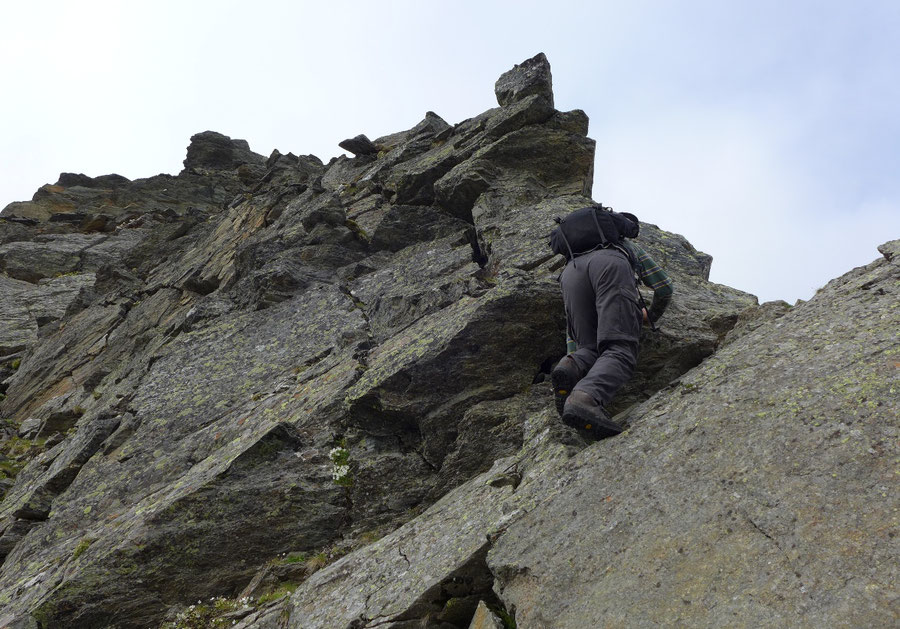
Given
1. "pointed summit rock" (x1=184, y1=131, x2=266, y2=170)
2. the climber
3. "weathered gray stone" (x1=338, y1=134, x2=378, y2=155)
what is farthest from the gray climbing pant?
"pointed summit rock" (x1=184, y1=131, x2=266, y2=170)

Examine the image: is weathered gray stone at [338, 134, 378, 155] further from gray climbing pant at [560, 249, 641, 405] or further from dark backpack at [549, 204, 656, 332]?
gray climbing pant at [560, 249, 641, 405]

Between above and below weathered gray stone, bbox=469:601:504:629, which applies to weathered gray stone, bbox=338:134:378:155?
above

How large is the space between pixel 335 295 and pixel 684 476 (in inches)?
471

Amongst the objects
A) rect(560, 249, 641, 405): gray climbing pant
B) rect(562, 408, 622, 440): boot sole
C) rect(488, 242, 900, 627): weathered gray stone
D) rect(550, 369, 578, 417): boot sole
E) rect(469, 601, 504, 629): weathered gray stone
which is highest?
rect(560, 249, 641, 405): gray climbing pant

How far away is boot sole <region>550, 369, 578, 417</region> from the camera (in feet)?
32.8

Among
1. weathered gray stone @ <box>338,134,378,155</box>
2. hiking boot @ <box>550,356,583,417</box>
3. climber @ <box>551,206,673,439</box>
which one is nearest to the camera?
climber @ <box>551,206,673,439</box>

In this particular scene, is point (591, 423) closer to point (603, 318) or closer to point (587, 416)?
point (587, 416)

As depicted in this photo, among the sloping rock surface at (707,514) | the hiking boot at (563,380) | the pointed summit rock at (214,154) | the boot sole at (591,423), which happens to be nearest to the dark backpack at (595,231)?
the hiking boot at (563,380)

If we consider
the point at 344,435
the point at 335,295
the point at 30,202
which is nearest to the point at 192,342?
the point at 335,295

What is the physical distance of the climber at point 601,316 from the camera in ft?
30.9

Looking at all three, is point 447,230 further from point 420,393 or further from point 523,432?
point 523,432

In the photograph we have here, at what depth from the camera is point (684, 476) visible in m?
7.71

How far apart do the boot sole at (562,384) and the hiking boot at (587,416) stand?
1.88 feet

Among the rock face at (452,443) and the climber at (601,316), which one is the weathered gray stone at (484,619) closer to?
the rock face at (452,443)
